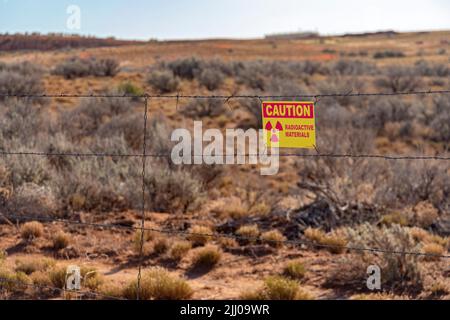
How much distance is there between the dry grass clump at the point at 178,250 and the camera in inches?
271

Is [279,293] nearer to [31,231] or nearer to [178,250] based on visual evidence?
[178,250]

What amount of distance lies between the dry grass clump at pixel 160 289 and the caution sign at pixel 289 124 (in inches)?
85.3

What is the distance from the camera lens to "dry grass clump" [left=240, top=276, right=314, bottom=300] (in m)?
5.34

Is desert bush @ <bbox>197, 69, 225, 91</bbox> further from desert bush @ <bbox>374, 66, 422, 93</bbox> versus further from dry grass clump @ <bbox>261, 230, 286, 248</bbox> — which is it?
dry grass clump @ <bbox>261, 230, 286, 248</bbox>

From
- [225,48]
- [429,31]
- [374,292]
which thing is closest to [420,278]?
[374,292]

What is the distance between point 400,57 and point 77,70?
37.8 meters

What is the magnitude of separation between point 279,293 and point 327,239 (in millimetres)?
2072

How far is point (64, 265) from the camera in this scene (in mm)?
6453

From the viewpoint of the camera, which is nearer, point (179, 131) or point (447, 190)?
point (447, 190)

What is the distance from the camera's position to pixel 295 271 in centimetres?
624

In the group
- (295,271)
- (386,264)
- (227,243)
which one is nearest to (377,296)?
(386,264)

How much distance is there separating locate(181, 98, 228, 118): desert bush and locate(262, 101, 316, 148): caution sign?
15.8m

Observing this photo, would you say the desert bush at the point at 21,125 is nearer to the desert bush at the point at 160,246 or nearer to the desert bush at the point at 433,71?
the desert bush at the point at 160,246
